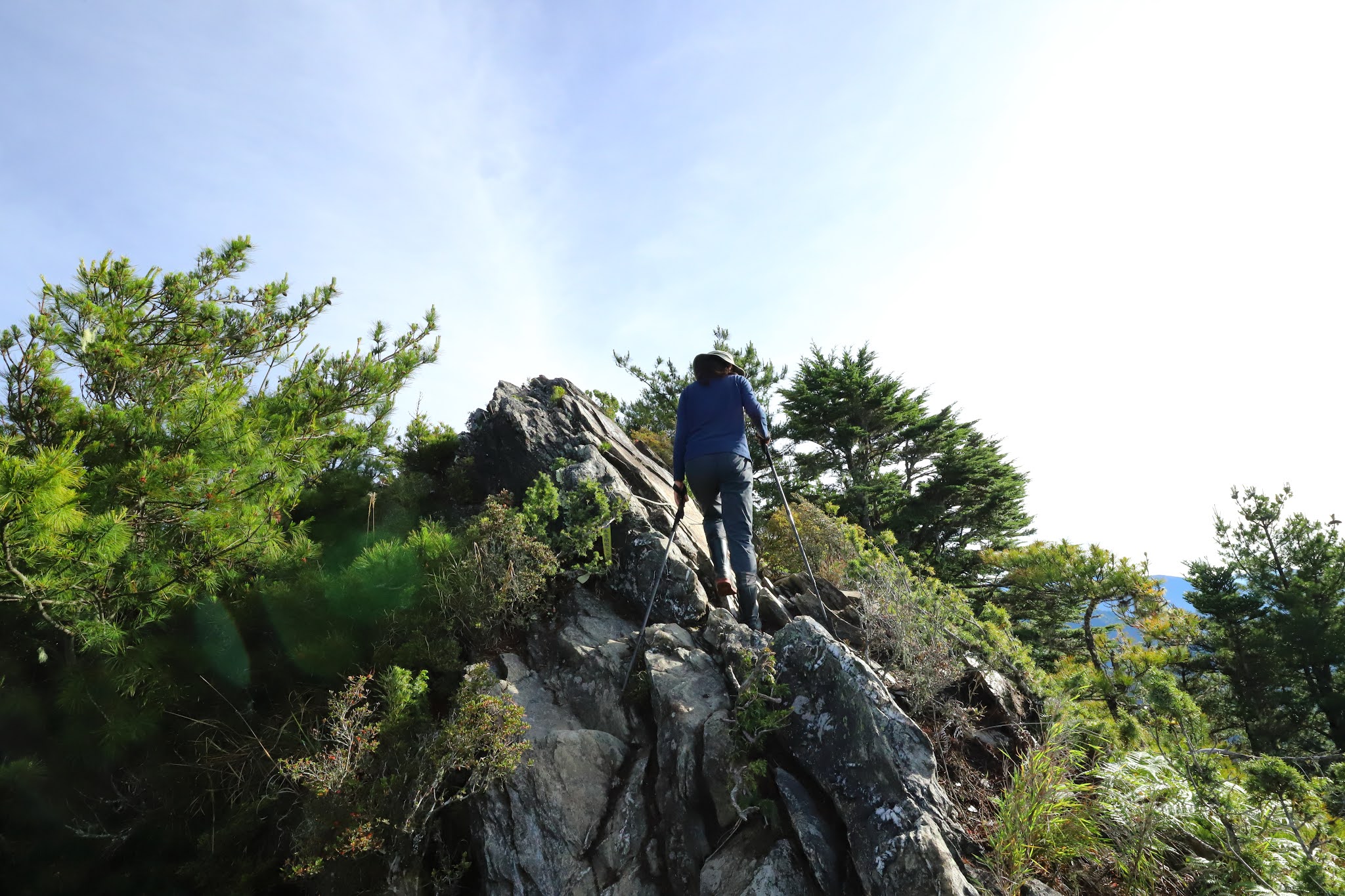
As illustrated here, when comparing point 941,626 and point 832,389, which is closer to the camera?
point 941,626

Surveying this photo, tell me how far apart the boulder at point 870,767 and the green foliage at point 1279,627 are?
626 inches

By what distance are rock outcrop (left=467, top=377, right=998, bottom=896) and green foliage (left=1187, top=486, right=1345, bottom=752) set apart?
50.2ft

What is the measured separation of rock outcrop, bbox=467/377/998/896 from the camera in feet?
11.0

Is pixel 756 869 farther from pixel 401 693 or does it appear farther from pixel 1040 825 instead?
pixel 401 693

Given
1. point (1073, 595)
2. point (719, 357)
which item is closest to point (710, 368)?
point (719, 357)

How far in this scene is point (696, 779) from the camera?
407 centimetres

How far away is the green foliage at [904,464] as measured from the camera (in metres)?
17.3

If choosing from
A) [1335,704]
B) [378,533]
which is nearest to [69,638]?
[378,533]

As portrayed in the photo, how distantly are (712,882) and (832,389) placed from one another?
53.0 ft

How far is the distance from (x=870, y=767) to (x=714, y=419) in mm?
3515

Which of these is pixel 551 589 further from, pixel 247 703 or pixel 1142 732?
pixel 1142 732

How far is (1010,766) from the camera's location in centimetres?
442

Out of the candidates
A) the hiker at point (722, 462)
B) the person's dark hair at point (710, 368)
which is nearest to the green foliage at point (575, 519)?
the hiker at point (722, 462)

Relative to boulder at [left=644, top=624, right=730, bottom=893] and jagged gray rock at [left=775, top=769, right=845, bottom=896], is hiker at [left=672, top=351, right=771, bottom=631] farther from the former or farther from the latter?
jagged gray rock at [left=775, top=769, right=845, bottom=896]
